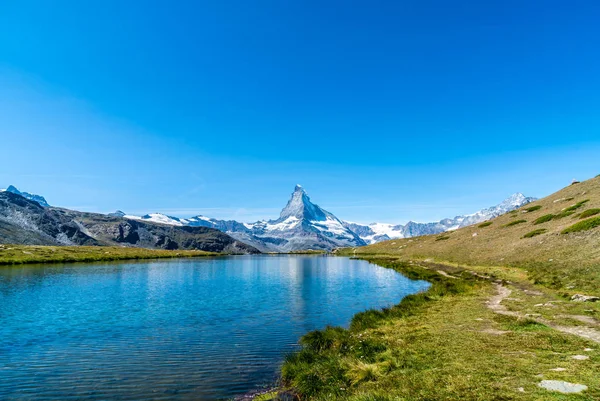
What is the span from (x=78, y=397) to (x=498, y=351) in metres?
24.3

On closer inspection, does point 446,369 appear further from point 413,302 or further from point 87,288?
point 87,288

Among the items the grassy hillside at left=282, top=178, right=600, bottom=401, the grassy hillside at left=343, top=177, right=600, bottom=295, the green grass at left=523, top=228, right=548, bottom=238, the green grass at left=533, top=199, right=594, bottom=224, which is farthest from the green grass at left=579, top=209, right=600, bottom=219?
the grassy hillside at left=282, top=178, right=600, bottom=401

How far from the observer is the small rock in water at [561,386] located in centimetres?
1220

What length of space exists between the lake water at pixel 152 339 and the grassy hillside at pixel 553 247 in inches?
889

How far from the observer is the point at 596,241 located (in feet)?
168

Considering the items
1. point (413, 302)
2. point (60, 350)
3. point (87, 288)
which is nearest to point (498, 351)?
point (413, 302)

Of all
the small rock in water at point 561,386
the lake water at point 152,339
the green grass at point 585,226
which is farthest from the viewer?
the green grass at point 585,226

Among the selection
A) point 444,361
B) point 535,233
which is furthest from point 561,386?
point 535,233

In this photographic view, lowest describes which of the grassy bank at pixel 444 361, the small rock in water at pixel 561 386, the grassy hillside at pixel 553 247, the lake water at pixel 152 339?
the lake water at pixel 152 339

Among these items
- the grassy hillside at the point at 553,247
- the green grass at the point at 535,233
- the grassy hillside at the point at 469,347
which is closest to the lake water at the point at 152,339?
the grassy hillside at the point at 469,347

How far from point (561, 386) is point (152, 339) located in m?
30.5

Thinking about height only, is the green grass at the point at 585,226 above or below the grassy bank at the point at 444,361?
above

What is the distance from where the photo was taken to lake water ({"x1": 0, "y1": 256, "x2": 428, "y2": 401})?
814 inches

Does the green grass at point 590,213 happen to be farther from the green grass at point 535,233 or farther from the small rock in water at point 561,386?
the small rock in water at point 561,386
